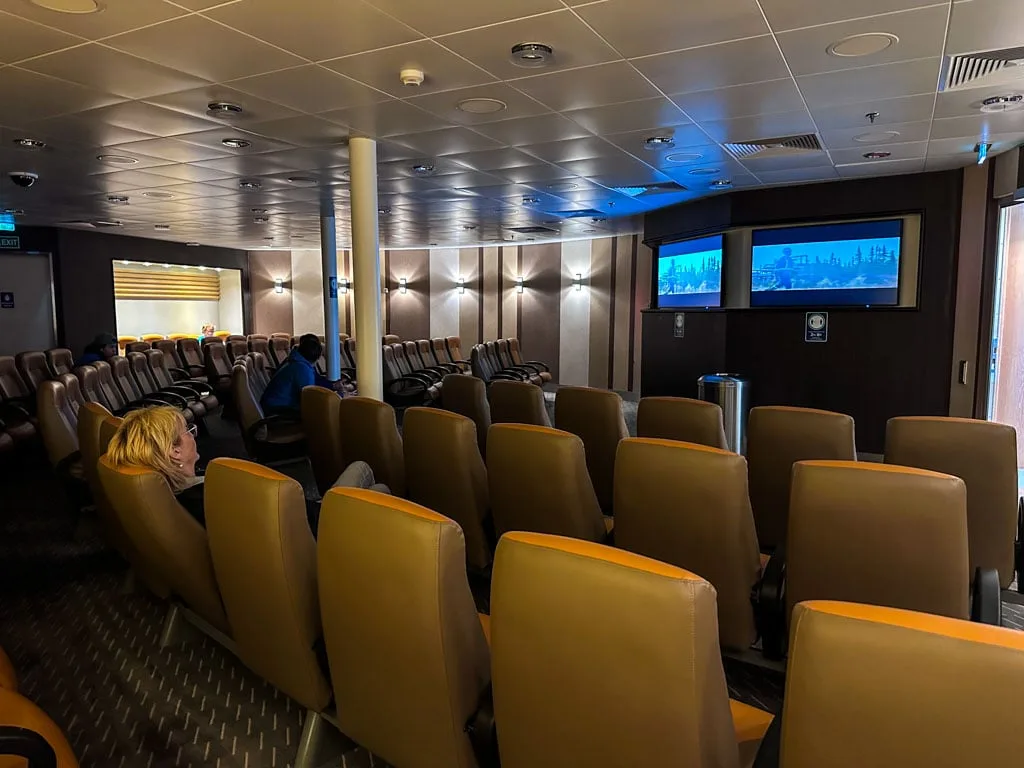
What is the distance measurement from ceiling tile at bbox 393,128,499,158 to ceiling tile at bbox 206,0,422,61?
5.32ft

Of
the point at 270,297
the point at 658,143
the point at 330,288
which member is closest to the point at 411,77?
the point at 658,143

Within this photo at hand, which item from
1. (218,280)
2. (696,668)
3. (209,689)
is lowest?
(209,689)

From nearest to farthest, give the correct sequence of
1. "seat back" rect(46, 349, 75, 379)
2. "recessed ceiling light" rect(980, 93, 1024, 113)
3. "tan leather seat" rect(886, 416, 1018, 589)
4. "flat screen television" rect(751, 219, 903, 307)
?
1. "tan leather seat" rect(886, 416, 1018, 589)
2. "recessed ceiling light" rect(980, 93, 1024, 113)
3. "flat screen television" rect(751, 219, 903, 307)
4. "seat back" rect(46, 349, 75, 379)

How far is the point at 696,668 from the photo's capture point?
1214 millimetres

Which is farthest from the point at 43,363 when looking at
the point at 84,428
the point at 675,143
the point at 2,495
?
the point at 675,143

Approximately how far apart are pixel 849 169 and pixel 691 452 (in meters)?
5.52

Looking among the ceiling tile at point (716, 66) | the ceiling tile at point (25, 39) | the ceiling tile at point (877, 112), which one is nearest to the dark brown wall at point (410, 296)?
the ceiling tile at point (877, 112)

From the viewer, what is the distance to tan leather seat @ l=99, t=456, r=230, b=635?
7.39ft

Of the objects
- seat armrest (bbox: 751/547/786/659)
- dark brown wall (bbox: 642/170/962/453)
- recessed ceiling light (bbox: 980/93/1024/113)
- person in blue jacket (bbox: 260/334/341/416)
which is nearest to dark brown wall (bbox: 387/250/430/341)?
dark brown wall (bbox: 642/170/962/453)

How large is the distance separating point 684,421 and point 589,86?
2.08m

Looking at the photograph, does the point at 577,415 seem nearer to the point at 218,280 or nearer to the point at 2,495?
the point at 2,495

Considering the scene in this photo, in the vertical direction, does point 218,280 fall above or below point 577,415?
above

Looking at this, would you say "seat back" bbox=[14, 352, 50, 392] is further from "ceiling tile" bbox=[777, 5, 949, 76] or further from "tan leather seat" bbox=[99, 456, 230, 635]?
"ceiling tile" bbox=[777, 5, 949, 76]

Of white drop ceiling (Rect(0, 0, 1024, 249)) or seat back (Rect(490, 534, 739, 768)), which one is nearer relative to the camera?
seat back (Rect(490, 534, 739, 768))
